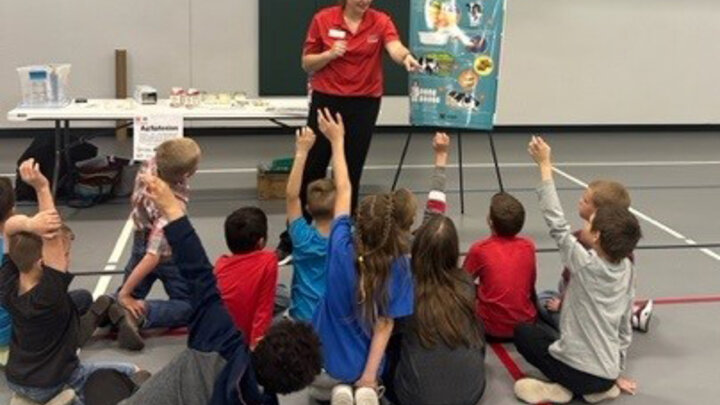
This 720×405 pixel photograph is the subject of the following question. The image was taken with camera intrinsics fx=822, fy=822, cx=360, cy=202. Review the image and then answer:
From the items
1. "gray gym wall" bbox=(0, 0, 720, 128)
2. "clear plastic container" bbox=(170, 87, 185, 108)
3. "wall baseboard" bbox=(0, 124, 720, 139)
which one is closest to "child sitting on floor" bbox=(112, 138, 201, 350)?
"clear plastic container" bbox=(170, 87, 185, 108)

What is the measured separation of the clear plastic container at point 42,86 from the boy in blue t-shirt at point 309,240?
271cm

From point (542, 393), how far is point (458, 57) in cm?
251

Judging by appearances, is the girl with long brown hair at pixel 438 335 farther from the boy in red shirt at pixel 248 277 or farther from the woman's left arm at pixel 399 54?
the woman's left arm at pixel 399 54

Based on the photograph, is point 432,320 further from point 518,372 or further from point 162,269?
point 162,269

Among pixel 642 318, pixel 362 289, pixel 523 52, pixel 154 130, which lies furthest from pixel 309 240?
pixel 523 52

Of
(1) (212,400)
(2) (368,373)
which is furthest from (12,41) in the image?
(1) (212,400)

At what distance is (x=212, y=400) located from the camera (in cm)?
202

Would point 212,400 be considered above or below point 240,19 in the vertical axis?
below

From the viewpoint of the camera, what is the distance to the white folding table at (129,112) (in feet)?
16.8

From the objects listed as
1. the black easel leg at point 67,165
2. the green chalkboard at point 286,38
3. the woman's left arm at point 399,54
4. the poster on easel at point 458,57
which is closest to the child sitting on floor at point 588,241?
the woman's left arm at point 399,54

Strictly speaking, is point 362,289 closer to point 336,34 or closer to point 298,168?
point 298,168

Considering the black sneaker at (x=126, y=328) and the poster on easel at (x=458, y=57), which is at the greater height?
the poster on easel at (x=458, y=57)

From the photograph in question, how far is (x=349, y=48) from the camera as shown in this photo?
4.34 m

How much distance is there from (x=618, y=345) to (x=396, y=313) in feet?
2.88
